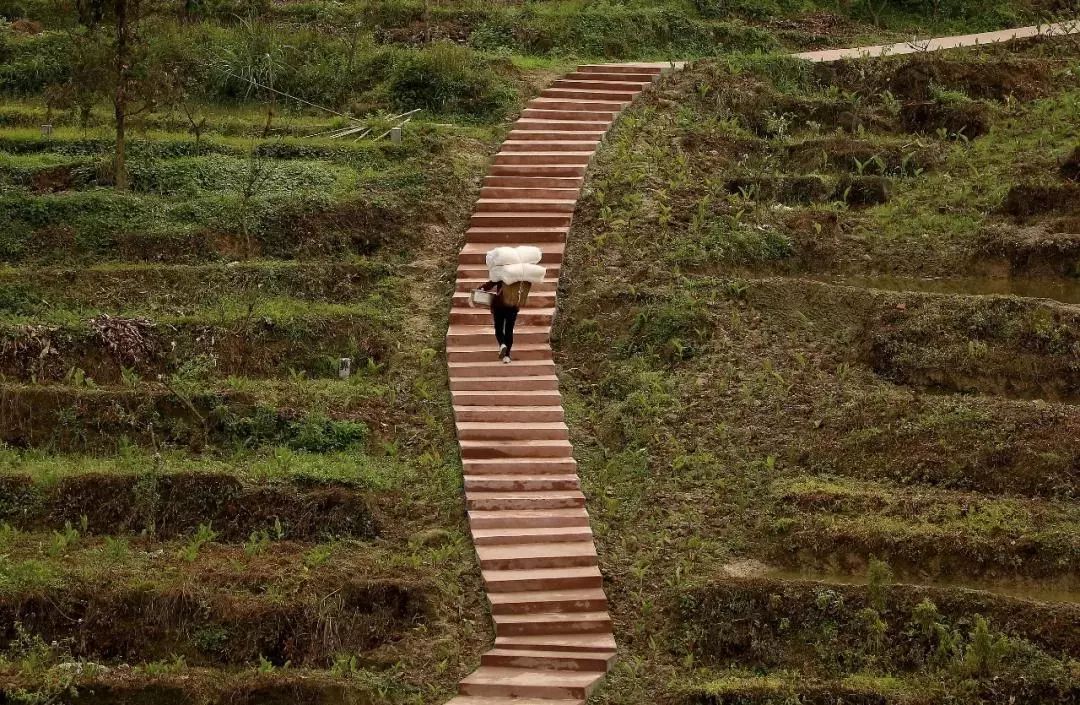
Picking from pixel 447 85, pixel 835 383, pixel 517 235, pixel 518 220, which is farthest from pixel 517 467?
pixel 447 85

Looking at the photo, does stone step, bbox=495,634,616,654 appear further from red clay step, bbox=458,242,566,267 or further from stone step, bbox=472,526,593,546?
red clay step, bbox=458,242,566,267

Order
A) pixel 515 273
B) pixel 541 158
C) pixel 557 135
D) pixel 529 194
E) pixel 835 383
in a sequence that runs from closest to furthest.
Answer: pixel 515 273
pixel 835 383
pixel 529 194
pixel 541 158
pixel 557 135

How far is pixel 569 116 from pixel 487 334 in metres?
5.72

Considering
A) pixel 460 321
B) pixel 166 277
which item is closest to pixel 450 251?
pixel 460 321

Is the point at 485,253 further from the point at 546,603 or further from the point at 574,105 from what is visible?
the point at 546,603

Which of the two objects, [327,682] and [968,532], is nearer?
[327,682]

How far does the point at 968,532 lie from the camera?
14797 mm

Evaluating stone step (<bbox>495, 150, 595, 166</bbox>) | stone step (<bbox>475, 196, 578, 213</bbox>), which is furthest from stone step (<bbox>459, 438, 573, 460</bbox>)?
stone step (<bbox>495, 150, 595, 166</bbox>)

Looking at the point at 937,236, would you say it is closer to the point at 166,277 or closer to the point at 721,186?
the point at 721,186

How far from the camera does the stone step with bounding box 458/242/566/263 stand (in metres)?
19.4

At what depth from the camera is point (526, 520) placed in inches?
613

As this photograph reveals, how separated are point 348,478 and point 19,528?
308cm

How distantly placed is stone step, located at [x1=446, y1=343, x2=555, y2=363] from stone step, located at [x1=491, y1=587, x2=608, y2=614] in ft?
12.4

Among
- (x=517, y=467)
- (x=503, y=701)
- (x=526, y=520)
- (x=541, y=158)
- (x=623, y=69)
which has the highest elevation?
(x=623, y=69)
